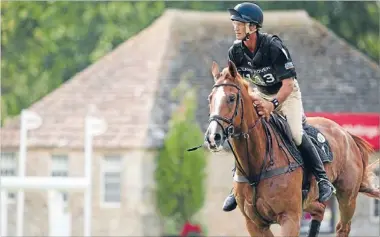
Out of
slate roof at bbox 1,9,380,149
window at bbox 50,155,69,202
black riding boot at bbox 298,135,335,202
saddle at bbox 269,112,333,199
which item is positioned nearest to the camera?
saddle at bbox 269,112,333,199

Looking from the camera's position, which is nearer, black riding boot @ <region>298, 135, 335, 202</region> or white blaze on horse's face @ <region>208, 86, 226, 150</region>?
white blaze on horse's face @ <region>208, 86, 226, 150</region>

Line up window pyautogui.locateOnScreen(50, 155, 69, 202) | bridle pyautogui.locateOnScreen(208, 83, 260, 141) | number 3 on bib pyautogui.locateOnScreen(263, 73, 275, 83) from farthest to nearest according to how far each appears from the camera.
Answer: window pyautogui.locateOnScreen(50, 155, 69, 202) < number 3 on bib pyautogui.locateOnScreen(263, 73, 275, 83) < bridle pyautogui.locateOnScreen(208, 83, 260, 141)

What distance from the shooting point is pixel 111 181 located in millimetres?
31312

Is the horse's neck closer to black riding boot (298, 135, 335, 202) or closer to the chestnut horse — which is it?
the chestnut horse

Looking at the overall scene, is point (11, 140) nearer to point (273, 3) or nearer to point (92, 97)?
point (92, 97)

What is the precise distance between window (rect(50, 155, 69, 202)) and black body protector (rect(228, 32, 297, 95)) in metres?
21.9

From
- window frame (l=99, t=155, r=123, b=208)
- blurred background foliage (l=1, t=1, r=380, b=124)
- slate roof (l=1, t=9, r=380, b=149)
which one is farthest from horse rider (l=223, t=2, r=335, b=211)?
blurred background foliage (l=1, t=1, r=380, b=124)

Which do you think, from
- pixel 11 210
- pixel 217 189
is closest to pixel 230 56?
pixel 217 189

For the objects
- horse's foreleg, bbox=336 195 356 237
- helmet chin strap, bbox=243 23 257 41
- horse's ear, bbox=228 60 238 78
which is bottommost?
horse's foreleg, bbox=336 195 356 237

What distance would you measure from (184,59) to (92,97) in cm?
304

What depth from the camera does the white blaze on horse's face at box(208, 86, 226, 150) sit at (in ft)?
29.3

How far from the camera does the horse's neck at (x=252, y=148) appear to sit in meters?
9.84

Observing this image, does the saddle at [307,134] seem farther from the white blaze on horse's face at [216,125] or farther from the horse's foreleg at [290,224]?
the white blaze on horse's face at [216,125]

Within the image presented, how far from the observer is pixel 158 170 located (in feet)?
95.8
